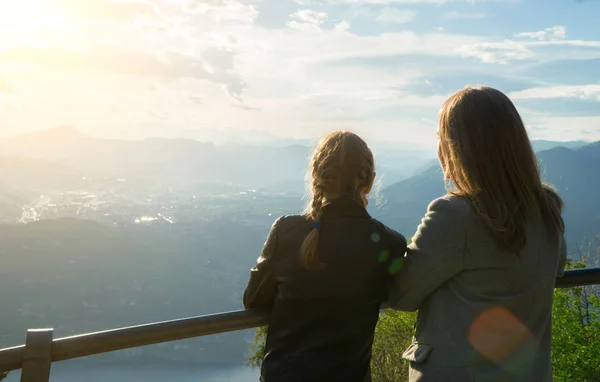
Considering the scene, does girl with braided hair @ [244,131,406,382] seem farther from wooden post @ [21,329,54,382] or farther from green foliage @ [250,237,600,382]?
green foliage @ [250,237,600,382]

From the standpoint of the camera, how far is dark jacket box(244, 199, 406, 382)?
243cm

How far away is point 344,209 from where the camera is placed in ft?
8.37

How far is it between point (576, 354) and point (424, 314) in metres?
19.1

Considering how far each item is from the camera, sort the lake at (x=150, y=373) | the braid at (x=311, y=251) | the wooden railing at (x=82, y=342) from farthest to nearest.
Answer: the lake at (x=150, y=373), the braid at (x=311, y=251), the wooden railing at (x=82, y=342)

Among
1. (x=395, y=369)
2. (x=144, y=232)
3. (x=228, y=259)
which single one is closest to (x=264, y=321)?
(x=395, y=369)

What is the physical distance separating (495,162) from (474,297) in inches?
20.2

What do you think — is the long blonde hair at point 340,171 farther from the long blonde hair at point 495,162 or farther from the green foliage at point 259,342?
the green foliage at point 259,342

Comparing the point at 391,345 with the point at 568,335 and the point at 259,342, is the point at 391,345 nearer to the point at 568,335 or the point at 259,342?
the point at 568,335

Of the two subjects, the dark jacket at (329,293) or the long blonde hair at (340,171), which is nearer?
the dark jacket at (329,293)

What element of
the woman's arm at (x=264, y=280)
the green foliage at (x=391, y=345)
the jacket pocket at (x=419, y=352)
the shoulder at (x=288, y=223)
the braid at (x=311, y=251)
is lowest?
the green foliage at (x=391, y=345)

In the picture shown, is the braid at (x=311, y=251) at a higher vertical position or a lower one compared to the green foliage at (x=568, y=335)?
higher

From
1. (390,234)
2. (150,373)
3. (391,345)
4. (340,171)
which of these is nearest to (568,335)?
(391,345)

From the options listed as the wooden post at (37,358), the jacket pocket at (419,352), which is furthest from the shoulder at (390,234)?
the wooden post at (37,358)

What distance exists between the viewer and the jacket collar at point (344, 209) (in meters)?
2.55
